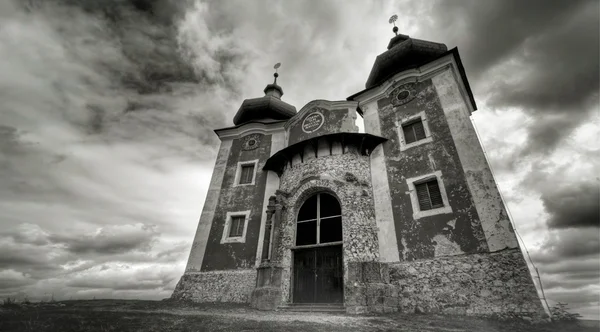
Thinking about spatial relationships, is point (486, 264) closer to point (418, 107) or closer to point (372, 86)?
point (418, 107)

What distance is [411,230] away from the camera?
35.5ft

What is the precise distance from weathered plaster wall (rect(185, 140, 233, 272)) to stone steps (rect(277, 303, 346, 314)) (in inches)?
240

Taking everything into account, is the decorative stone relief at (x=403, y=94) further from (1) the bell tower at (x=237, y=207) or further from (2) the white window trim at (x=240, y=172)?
(2) the white window trim at (x=240, y=172)

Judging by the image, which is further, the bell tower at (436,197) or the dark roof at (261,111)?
the dark roof at (261,111)

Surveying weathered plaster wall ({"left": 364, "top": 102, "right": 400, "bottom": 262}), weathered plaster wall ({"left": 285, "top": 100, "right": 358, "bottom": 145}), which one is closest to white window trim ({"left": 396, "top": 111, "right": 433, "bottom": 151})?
weathered plaster wall ({"left": 364, "top": 102, "right": 400, "bottom": 262})

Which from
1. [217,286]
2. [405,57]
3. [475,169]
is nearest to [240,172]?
[217,286]

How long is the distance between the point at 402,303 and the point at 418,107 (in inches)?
334

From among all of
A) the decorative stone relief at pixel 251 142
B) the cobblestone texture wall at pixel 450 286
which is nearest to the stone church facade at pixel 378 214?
the cobblestone texture wall at pixel 450 286

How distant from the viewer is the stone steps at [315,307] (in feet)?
31.4

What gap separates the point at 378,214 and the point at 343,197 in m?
1.66

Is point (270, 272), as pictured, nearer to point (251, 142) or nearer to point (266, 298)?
point (266, 298)

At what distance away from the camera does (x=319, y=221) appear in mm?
12422

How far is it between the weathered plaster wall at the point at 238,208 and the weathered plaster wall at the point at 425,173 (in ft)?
23.1

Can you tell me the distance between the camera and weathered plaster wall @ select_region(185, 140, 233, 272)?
1476cm
